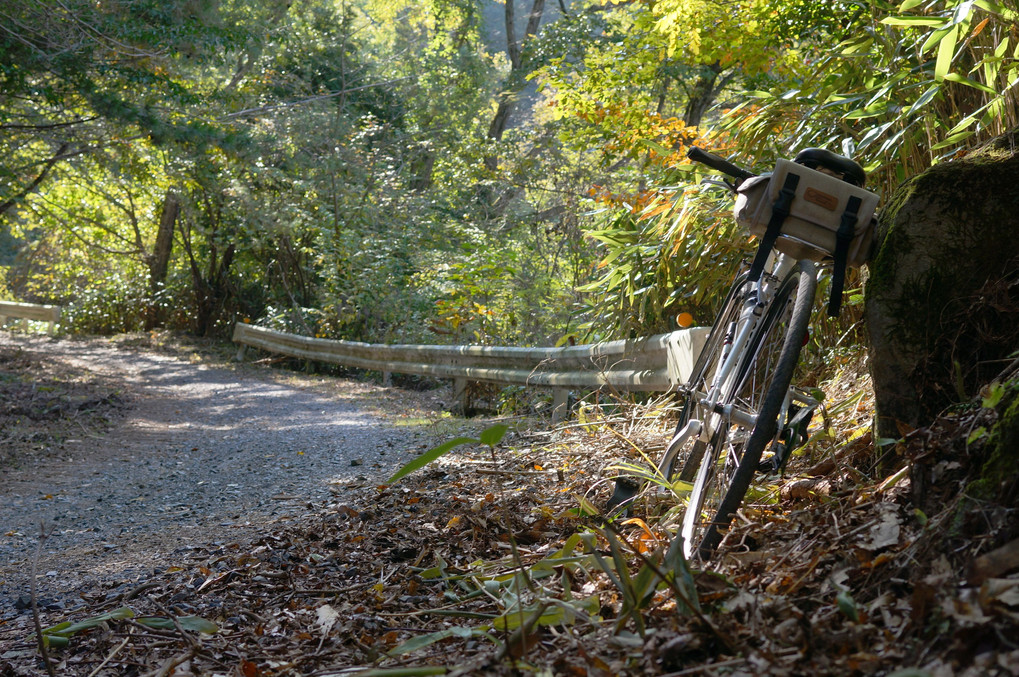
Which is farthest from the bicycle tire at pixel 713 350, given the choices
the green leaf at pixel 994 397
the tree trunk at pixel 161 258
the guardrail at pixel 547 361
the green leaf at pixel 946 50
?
the tree trunk at pixel 161 258

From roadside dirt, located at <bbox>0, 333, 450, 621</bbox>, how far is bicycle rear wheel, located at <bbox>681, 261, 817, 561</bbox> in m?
2.21

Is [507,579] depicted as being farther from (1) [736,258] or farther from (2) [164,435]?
(2) [164,435]

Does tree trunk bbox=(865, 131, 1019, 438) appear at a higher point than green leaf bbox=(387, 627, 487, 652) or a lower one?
higher

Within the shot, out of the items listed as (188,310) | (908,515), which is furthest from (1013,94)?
(188,310)

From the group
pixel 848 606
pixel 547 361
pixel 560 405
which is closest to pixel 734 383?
pixel 848 606

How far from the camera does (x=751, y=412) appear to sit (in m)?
2.59

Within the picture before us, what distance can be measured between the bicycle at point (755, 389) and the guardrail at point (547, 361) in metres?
1.43

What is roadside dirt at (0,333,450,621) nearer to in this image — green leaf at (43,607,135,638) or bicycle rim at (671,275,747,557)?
green leaf at (43,607,135,638)

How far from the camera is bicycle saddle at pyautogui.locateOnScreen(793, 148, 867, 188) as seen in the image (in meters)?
2.63

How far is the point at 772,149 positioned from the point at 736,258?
0.77m

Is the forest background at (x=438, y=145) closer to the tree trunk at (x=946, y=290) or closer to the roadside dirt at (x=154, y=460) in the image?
the tree trunk at (x=946, y=290)

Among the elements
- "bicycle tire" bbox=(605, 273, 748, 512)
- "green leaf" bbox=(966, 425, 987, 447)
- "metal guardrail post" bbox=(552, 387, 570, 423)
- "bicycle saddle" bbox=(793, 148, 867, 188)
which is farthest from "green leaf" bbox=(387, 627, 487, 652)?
"metal guardrail post" bbox=(552, 387, 570, 423)

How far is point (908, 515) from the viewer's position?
211 cm

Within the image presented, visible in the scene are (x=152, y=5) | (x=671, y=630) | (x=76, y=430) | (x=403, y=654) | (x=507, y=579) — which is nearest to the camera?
(x=671, y=630)
